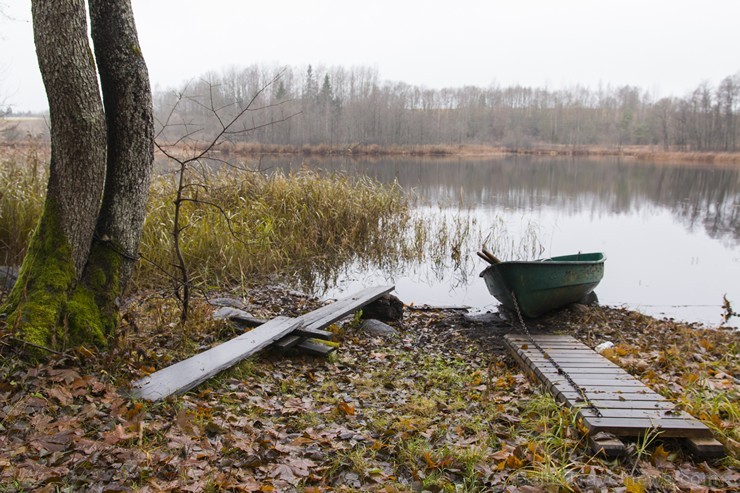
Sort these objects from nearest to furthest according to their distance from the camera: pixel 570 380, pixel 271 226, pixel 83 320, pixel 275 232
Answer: pixel 83 320, pixel 570 380, pixel 271 226, pixel 275 232

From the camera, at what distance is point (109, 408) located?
3.21 meters

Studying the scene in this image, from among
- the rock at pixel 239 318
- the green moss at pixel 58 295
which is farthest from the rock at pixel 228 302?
the green moss at pixel 58 295

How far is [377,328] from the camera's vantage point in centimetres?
679

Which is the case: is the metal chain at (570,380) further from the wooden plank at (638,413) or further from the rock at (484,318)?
the rock at (484,318)

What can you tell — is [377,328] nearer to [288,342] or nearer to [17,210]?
[288,342]

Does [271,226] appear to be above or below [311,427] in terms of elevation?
above

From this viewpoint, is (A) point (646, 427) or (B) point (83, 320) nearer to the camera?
(A) point (646, 427)

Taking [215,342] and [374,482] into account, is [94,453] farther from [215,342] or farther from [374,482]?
[215,342]

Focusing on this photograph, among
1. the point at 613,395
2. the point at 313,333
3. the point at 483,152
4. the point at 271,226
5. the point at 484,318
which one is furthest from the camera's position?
the point at 483,152

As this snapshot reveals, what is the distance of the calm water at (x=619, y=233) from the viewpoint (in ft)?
33.5

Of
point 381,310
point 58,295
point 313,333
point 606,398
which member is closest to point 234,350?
point 313,333

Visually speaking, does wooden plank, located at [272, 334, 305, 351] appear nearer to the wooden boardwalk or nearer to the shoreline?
the wooden boardwalk

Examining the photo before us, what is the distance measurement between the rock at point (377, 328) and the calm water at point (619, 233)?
8.69 ft

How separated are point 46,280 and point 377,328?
3.96 metres
